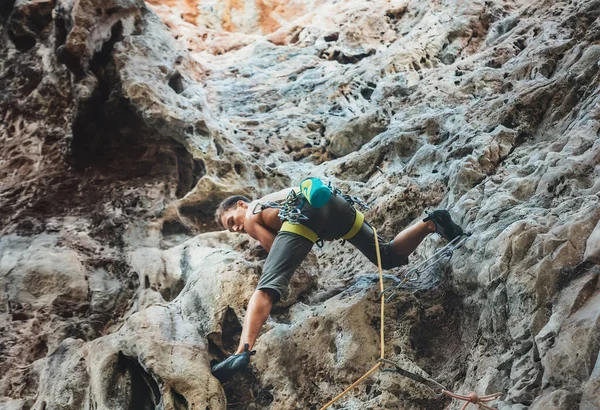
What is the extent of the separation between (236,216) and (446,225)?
193 cm

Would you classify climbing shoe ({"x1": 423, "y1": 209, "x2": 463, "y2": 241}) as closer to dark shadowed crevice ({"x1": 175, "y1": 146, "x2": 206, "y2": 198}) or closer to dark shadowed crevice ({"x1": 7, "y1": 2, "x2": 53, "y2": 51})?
dark shadowed crevice ({"x1": 175, "y1": 146, "x2": 206, "y2": 198})

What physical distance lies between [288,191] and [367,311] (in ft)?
4.32

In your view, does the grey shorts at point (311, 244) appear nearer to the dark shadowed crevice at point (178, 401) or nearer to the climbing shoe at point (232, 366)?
the climbing shoe at point (232, 366)

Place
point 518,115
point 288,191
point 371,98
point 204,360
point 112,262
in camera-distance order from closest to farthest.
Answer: point 204,360, point 288,191, point 518,115, point 112,262, point 371,98

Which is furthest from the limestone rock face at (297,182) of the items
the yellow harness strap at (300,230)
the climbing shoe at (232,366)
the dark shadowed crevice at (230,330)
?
the yellow harness strap at (300,230)

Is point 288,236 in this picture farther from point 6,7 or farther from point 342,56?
point 6,7

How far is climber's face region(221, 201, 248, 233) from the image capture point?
5.57 meters

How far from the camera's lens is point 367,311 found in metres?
4.79

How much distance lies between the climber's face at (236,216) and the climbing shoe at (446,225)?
1747mm

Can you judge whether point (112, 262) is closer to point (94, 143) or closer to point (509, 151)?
point (94, 143)

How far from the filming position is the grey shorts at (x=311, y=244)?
189 inches

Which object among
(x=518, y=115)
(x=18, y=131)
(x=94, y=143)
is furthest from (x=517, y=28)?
(x=18, y=131)

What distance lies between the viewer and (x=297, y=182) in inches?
295

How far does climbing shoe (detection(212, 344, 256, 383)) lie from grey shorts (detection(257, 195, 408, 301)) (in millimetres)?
520
